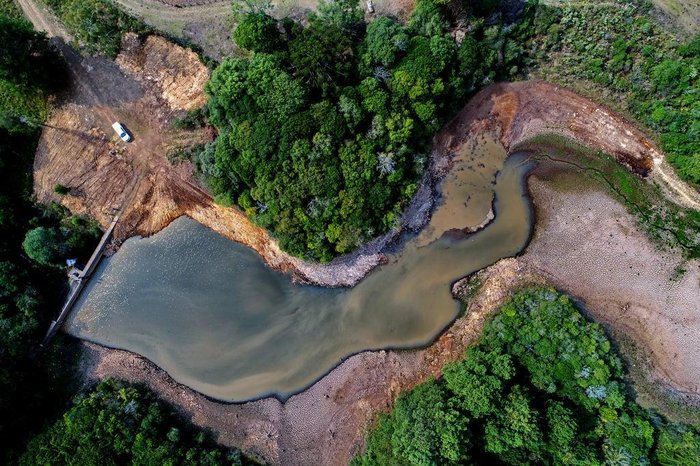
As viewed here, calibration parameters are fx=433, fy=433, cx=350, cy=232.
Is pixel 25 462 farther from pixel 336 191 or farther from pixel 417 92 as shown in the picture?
pixel 417 92

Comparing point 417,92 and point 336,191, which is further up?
point 417,92

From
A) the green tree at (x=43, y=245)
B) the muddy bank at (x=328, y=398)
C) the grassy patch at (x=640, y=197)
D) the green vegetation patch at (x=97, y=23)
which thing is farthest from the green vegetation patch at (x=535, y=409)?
the green vegetation patch at (x=97, y=23)

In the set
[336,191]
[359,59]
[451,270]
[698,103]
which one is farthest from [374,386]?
[698,103]

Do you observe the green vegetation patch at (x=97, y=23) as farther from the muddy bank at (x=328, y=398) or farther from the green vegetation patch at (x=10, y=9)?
the muddy bank at (x=328, y=398)

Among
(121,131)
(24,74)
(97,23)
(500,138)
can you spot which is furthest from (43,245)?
(500,138)

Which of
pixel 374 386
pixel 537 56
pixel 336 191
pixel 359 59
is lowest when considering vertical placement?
pixel 374 386

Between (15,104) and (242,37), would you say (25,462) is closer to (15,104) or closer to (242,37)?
(15,104)

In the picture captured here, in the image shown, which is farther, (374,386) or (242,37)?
(374,386)
